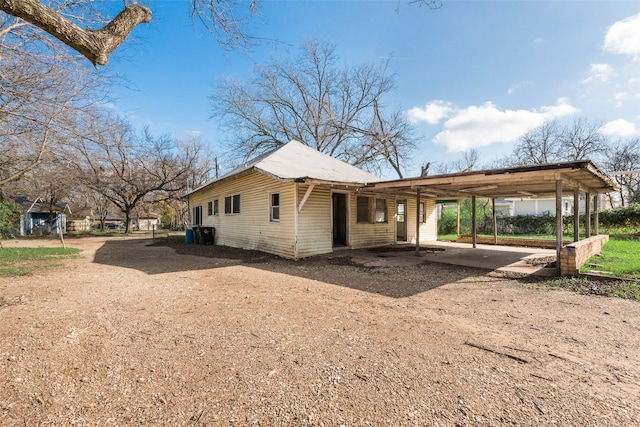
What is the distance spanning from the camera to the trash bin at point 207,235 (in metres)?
14.5

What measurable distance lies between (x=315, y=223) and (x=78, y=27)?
7372mm

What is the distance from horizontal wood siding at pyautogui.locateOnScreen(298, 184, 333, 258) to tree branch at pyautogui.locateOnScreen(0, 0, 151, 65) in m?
6.14

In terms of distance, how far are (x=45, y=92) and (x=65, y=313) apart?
16.3 ft

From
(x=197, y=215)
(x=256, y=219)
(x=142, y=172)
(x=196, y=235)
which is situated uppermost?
(x=142, y=172)

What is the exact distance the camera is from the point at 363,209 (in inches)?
446

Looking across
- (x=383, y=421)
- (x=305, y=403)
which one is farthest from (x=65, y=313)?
(x=383, y=421)

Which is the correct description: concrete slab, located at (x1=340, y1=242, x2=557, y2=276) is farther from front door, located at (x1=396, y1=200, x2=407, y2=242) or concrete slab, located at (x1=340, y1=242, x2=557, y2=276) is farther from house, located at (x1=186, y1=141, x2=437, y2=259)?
front door, located at (x1=396, y1=200, x2=407, y2=242)

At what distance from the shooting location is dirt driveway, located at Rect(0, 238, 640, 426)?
6.28 feet

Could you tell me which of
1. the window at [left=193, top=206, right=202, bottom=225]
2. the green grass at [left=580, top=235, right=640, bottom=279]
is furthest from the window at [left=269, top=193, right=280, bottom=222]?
the window at [left=193, top=206, right=202, bottom=225]

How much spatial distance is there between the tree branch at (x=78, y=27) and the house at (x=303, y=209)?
16.3ft

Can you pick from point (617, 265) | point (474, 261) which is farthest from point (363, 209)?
point (617, 265)

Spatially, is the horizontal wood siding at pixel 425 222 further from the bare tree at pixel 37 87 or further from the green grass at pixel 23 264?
the green grass at pixel 23 264

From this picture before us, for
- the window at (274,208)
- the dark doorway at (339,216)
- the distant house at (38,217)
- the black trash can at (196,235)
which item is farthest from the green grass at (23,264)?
the distant house at (38,217)

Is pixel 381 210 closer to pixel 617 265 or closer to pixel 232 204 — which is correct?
pixel 232 204
